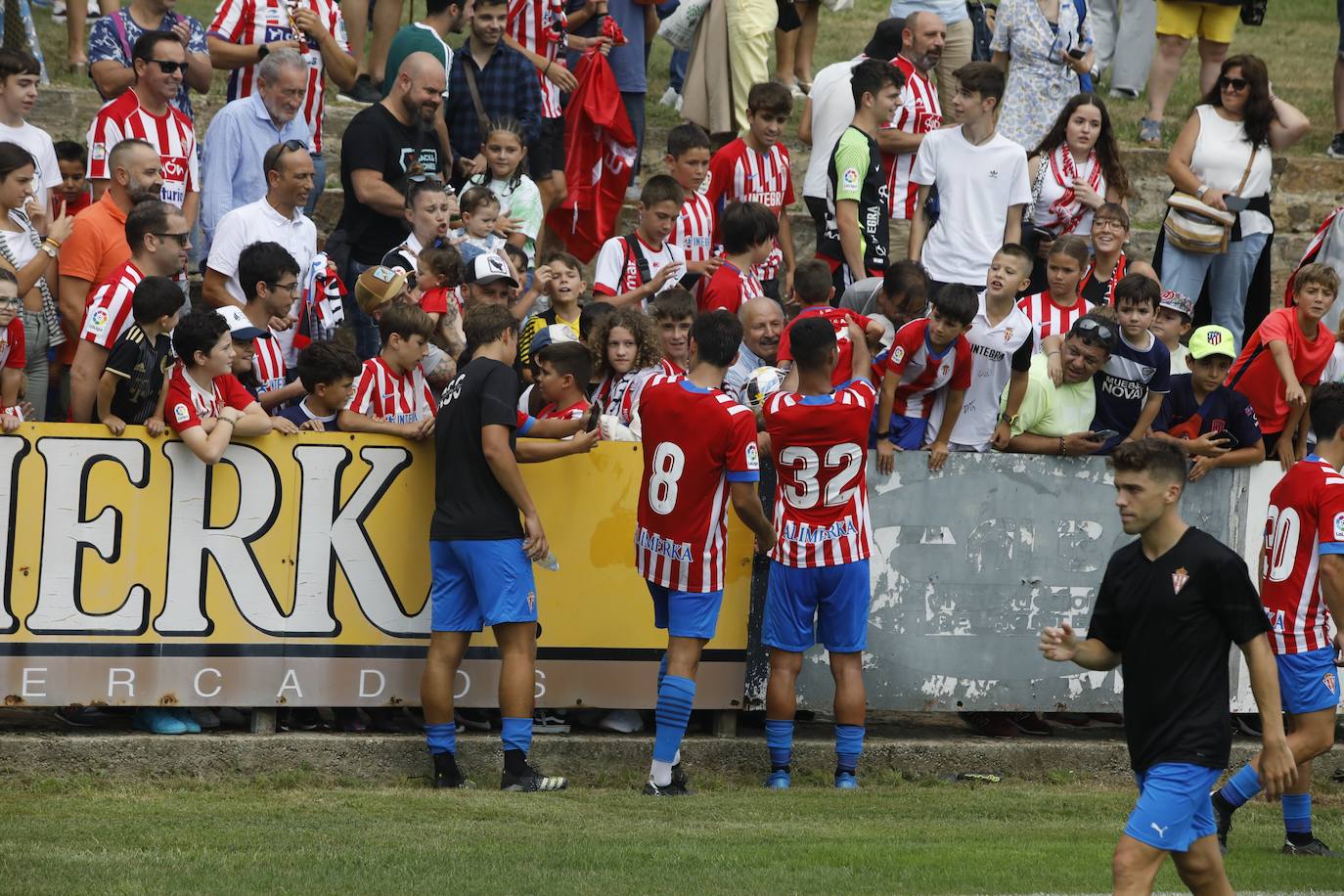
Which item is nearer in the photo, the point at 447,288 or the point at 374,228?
the point at 447,288

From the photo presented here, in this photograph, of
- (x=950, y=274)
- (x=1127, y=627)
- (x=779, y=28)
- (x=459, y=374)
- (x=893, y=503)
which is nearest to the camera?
(x=1127, y=627)

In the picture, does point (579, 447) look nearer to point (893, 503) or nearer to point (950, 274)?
point (893, 503)

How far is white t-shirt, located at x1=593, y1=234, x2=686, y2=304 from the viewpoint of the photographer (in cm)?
1106

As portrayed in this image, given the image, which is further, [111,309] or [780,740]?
[780,740]

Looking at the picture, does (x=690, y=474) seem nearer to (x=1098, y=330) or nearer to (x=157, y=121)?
(x=1098, y=330)

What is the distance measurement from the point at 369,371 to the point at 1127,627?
437 cm

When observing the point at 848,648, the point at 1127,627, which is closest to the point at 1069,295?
the point at 848,648

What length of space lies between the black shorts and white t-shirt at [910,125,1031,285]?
283 centimetres

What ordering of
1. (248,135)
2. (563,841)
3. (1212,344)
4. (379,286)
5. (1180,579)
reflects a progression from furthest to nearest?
(248,135) → (1212,344) → (379,286) → (563,841) → (1180,579)

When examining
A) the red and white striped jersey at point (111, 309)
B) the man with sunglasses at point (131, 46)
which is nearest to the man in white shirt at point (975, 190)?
the man with sunglasses at point (131, 46)

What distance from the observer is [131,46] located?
1146 cm

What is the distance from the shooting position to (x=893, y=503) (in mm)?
9711

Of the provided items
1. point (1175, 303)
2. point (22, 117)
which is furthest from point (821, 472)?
point (22, 117)

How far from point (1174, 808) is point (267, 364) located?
17.9 feet
